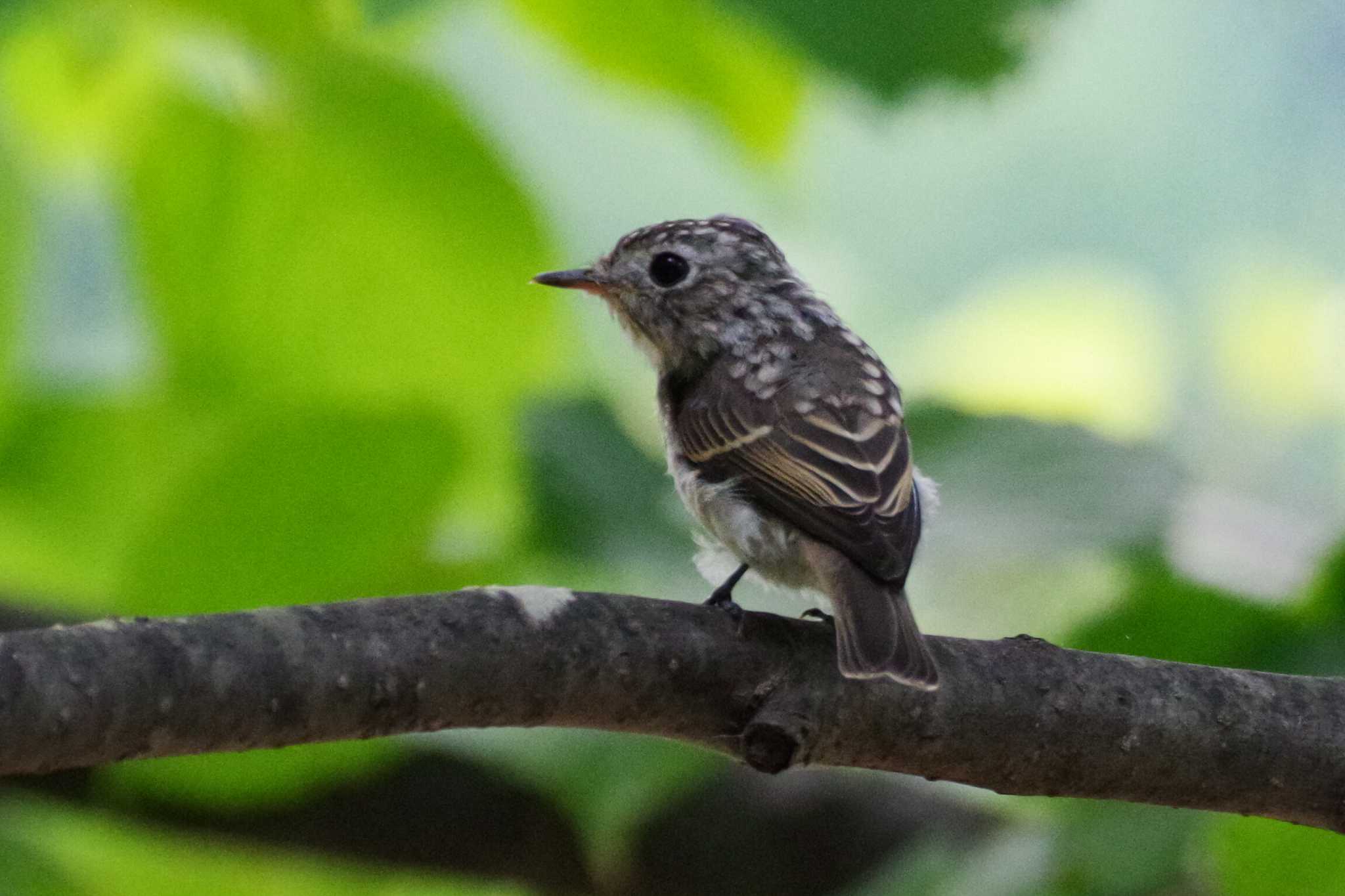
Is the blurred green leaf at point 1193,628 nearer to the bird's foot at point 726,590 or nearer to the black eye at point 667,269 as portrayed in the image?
the bird's foot at point 726,590

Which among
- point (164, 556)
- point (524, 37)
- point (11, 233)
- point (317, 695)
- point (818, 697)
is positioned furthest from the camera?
point (524, 37)

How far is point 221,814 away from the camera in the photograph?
10.4 ft

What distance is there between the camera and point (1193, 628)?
2.69 metres

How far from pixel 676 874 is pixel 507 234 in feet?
4.75

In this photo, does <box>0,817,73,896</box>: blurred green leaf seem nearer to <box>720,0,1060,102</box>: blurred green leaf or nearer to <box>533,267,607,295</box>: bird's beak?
<box>533,267,607,295</box>: bird's beak

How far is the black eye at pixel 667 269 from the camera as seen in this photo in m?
3.54

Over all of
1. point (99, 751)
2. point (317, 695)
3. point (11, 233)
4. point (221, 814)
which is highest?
point (11, 233)

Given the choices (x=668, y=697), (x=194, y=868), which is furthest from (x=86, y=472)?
(x=668, y=697)

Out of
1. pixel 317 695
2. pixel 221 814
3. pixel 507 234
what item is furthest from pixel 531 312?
pixel 317 695

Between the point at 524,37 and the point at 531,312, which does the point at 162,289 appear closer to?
the point at 531,312

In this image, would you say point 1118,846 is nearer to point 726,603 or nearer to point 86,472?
point 726,603

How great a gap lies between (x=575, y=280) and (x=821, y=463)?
829mm

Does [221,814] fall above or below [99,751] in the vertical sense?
above

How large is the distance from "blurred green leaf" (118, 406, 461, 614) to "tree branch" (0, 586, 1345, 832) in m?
0.71
